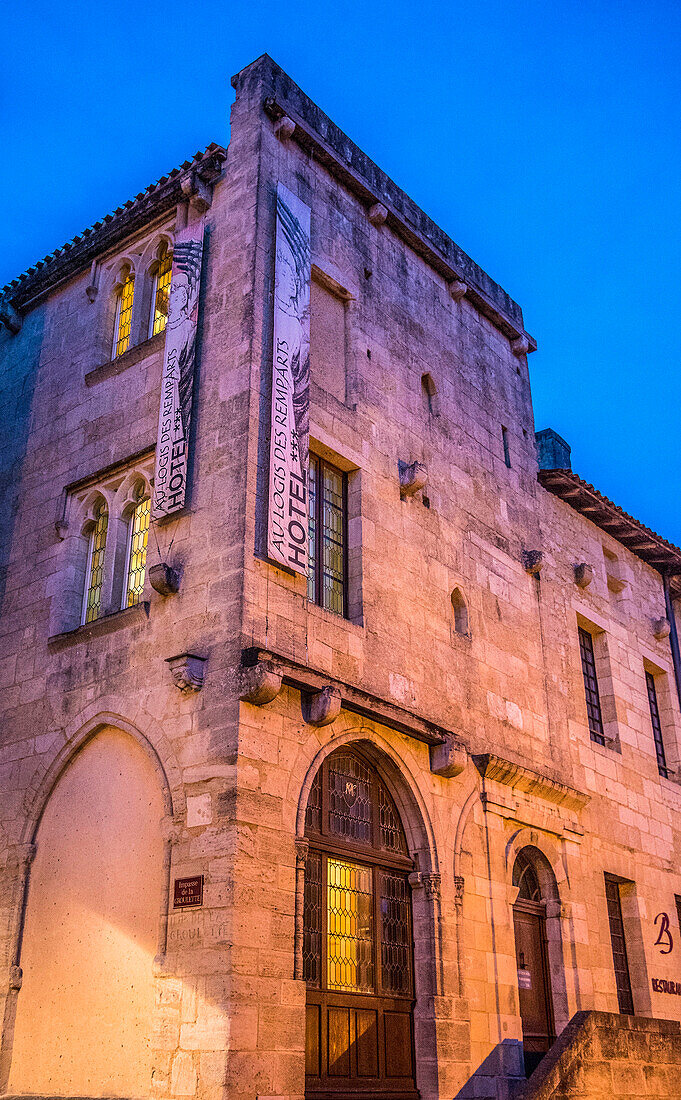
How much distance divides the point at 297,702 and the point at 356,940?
2559 mm

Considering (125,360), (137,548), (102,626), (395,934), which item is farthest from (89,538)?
(395,934)

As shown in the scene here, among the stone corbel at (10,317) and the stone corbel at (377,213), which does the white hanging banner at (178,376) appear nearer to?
the stone corbel at (377,213)

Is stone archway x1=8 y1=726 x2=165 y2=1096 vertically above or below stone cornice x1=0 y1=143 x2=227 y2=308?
below

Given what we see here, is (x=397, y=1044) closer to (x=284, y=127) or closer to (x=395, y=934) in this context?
(x=395, y=934)

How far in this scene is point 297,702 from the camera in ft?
33.9

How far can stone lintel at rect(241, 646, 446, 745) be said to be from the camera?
977 cm

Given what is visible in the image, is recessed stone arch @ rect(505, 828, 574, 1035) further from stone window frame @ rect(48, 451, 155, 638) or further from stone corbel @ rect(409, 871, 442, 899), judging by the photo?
stone window frame @ rect(48, 451, 155, 638)

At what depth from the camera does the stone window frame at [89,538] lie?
12.1 m

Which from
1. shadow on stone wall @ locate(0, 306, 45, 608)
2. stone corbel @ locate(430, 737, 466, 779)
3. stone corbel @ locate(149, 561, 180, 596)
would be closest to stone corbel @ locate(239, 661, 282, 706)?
stone corbel @ locate(149, 561, 180, 596)

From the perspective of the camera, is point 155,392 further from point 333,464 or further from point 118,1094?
point 118,1094

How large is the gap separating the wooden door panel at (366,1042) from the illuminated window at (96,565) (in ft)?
16.8

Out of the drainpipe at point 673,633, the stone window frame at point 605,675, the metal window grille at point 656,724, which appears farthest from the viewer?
the drainpipe at point 673,633

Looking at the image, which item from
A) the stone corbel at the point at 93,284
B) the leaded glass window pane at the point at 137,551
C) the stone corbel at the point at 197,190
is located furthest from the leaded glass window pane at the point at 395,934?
the stone corbel at the point at 93,284

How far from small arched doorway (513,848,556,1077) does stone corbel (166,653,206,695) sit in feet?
18.6
